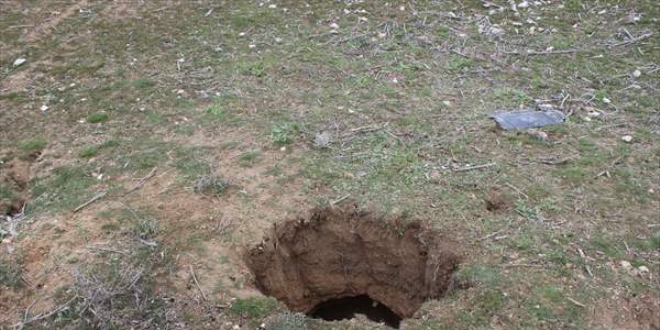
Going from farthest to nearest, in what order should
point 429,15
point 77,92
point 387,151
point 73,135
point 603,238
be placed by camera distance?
point 429,15 < point 77,92 < point 73,135 < point 387,151 < point 603,238

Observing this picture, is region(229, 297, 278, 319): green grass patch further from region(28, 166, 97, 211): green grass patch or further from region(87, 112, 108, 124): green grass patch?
region(87, 112, 108, 124): green grass patch

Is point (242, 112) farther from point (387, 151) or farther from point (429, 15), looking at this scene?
point (429, 15)

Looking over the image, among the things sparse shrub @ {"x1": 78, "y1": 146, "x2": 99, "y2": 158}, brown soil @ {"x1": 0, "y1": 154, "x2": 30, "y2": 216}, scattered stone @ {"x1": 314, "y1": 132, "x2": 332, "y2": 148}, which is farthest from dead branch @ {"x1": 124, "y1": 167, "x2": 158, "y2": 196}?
scattered stone @ {"x1": 314, "y1": 132, "x2": 332, "y2": 148}

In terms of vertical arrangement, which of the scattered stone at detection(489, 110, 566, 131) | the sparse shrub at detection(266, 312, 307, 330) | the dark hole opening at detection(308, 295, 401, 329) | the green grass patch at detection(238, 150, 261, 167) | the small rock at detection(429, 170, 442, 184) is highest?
the scattered stone at detection(489, 110, 566, 131)

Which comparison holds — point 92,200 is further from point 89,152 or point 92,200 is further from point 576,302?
point 576,302

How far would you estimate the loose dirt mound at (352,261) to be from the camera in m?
3.71

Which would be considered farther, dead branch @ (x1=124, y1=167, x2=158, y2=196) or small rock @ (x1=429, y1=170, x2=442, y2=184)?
dead branch @ (x1=124, y1=167, x2=158, y2=196)

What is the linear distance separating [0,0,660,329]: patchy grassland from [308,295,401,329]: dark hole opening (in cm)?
92

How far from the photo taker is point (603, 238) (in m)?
3.55

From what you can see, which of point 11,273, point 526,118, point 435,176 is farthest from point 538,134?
point 11,273

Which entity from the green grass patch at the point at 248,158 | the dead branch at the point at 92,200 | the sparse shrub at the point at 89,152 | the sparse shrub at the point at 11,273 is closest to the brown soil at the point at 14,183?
the sparse shrub at the point at 89,152

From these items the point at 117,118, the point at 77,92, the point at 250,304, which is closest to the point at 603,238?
the point at 250,304

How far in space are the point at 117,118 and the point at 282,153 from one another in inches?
59.9

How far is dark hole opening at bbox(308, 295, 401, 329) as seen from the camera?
4.43 metres
